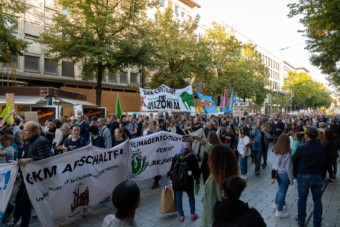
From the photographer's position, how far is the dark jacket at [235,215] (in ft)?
7.06

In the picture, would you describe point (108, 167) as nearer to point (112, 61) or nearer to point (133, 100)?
point (112, 61)

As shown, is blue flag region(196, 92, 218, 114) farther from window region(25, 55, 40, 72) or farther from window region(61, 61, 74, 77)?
window region(25, 55, 40, 72)

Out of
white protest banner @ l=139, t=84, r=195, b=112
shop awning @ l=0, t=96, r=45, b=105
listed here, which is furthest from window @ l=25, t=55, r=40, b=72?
white protest banner @ l=139, t=84, r=195, b=112

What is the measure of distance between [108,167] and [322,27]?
28.1 feet

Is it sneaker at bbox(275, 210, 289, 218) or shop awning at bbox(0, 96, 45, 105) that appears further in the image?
shop awning at bbox(0, 96, 45, 105)

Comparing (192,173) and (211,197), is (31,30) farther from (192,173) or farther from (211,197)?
(211,197)

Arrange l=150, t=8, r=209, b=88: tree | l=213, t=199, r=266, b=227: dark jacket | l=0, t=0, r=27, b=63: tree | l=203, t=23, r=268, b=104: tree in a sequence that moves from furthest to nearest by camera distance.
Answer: l=203, t=23, r=268, b=104: tree
l=150, t=8, r=209, b=88: tree
l=0, t=0, r=27, b=63: tree
l=213, t=199, r=266, b=227: dark jacket

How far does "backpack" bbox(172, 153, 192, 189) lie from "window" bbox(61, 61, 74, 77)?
2578cm

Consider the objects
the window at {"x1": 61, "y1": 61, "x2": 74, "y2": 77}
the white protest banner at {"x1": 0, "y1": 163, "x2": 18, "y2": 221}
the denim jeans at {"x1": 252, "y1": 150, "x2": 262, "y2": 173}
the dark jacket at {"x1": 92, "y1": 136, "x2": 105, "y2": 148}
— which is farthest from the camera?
the window at {"x1": 61, "y1": 61, "x2": 74, "y2": 77}

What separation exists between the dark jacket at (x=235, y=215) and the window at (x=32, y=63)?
27.1 m

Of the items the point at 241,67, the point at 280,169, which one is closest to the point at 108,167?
the point at 280,169

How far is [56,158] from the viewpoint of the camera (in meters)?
4.37

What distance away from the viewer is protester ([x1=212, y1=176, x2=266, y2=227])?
7.09 ft

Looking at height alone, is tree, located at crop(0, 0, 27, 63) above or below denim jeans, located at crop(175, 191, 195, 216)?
above
